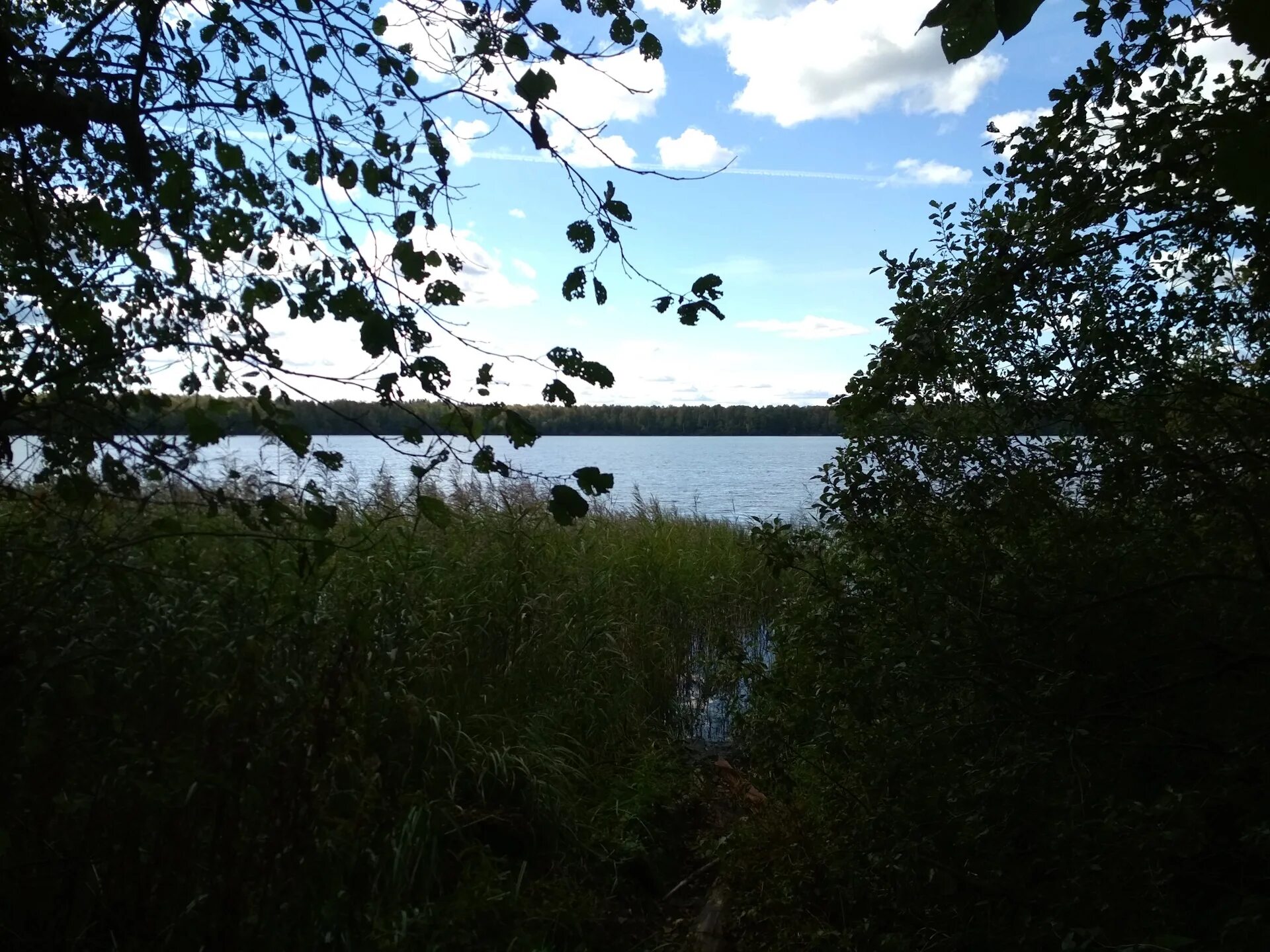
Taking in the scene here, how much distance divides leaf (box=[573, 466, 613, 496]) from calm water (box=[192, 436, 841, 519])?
106 mm

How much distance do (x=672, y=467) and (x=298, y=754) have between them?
25.5 metres

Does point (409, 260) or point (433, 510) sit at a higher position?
point (409, 260)

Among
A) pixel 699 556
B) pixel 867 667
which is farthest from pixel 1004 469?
pixel 699 556

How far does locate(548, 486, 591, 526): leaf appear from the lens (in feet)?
7.40

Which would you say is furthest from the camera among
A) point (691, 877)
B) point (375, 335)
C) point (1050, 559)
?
point (691, 877)

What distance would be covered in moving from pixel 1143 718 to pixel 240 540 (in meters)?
4.21

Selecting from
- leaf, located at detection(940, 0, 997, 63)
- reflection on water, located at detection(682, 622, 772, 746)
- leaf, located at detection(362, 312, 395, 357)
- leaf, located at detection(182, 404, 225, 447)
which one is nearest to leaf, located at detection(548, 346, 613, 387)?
leaf, located at detection(362, 312, 395, 357)

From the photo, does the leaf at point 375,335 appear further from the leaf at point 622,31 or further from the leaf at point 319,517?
the leaf at point 622,31

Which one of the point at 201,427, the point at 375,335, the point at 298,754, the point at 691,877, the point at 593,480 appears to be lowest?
the point at 691,877

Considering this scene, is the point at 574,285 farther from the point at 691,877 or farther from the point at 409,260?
the point at 691,877

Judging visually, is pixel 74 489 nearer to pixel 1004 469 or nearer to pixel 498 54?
pixel 498 54

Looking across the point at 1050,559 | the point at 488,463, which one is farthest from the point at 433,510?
the point at 1050,559

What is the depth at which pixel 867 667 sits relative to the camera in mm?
3533

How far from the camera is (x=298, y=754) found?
275 centimetres
